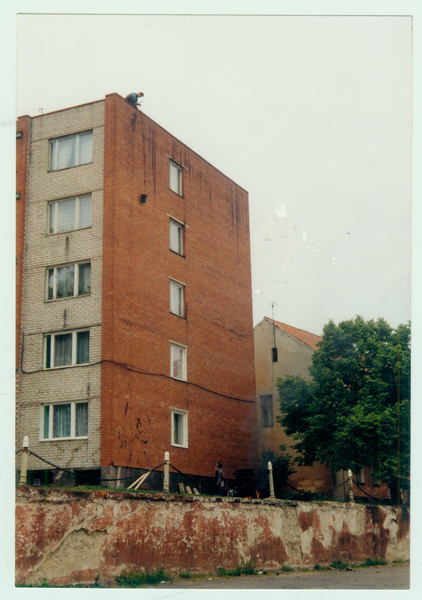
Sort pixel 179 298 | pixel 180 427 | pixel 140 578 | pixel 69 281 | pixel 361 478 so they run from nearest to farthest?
pixel 140 578, pixel 69 281, pixel 180 427, pixel 179 298, pixel 361 478

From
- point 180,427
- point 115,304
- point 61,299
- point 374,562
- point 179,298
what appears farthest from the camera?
point 179,298

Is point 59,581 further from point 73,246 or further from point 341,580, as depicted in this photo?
point 73,246

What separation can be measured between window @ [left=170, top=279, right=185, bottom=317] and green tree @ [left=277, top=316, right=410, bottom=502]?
5400mm

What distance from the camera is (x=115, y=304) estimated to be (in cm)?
2191

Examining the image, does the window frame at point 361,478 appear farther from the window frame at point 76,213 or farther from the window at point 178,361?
the window frame at point 76,213

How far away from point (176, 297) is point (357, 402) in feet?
26.7

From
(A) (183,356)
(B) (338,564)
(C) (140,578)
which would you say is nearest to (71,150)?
(A) (183,356)

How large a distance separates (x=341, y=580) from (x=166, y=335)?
11362 millimetres

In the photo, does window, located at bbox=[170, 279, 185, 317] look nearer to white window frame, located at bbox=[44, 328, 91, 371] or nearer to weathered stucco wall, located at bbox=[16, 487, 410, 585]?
white window frame, located at bbox=[44, 328, 91, 371]

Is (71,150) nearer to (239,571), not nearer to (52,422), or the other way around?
(52,422)

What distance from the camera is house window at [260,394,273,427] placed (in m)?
32.7

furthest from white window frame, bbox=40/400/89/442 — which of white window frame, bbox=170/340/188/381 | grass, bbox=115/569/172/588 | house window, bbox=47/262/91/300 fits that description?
grass, bbox=115/569/172/588
